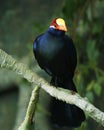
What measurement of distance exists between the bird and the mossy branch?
0.26 ft

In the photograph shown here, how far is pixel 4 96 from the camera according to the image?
3684mm

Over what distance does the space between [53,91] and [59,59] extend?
Answer: 0.12 metres

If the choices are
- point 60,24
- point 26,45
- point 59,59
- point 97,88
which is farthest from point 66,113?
point 26,45

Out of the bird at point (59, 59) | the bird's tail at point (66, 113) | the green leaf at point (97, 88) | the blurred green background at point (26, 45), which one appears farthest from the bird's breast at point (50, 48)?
the blurred green background at point (26, 45)

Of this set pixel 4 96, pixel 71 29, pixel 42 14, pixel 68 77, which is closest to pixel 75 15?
pixel 71 29

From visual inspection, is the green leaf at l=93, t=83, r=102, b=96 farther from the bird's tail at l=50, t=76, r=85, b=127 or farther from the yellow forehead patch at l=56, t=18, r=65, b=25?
the yellow forehead patch at l=56, t=18, r=65, b=25

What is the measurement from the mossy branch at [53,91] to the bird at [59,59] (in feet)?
0.26

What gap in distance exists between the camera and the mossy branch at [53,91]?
139 cm

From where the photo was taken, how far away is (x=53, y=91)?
1.44 m

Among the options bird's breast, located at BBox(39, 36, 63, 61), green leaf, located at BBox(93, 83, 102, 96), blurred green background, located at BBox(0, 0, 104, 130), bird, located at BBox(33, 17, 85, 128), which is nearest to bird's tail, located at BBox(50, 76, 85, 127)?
bird, located at BBox(33, 17, 85, 128)

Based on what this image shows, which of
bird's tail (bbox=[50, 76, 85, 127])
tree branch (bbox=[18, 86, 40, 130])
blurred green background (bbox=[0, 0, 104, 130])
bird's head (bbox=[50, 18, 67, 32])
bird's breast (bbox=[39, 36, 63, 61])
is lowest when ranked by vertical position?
blurred green background (bbox=[0, 0, 104, 130])

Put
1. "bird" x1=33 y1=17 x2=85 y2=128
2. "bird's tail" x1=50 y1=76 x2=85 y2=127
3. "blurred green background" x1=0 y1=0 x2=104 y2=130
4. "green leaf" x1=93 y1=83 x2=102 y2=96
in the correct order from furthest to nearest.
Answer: "blurred green background" x1=0 y1=0 x2=104 y2=130
"green leaf" x1=93 y1=83 x2=102 y2=96
"bird's tail" x1=50 y1=76 x2=85 y2=127
"bird" x1=33 y1=17 x2=85 y2=128

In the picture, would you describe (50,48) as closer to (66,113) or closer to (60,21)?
(60,21)

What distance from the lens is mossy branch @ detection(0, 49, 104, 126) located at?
1.39 meters
